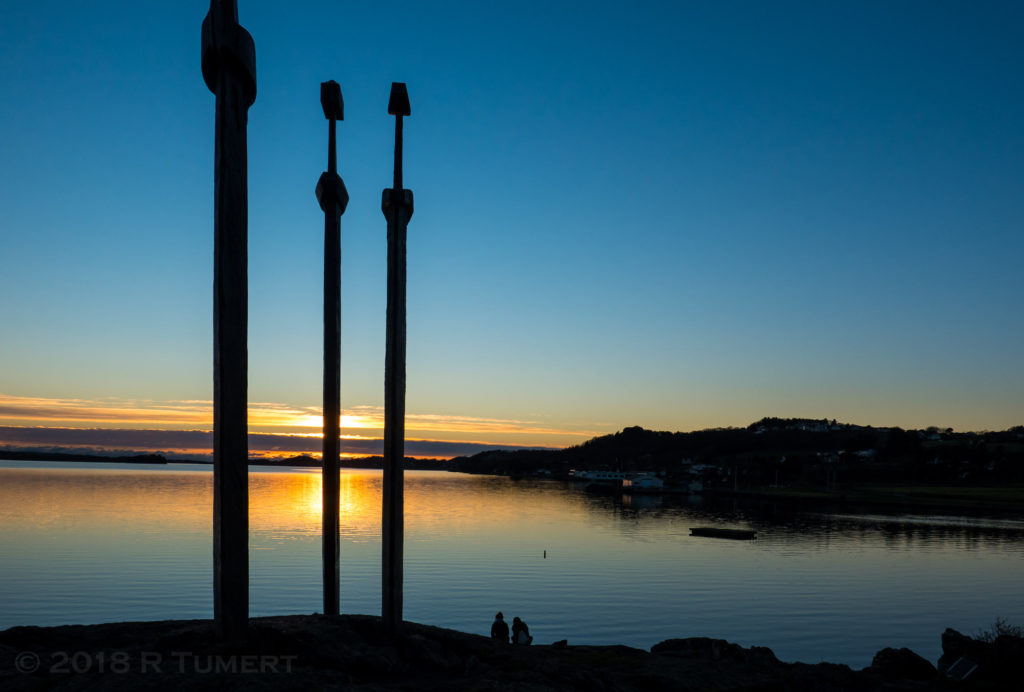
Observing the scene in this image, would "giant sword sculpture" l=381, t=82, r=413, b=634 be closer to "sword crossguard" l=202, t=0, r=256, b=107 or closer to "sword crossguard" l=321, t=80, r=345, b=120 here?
"sword crossguard" l=321, t=80, r=345, b=120

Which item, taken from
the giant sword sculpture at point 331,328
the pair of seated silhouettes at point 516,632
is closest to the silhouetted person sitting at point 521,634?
the pair of seated silhouettes at point 516,632

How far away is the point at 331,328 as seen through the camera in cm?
1518

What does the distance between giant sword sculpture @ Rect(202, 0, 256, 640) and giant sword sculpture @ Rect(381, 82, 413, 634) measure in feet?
12.5

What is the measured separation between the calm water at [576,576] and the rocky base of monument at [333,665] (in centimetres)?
1809

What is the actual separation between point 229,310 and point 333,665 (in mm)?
5156

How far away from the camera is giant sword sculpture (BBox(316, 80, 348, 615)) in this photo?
15.1 meters

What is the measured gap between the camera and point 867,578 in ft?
193

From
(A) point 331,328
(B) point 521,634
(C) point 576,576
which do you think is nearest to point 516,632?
(B) point 521,634

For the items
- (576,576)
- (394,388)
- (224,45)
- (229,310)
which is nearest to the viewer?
(229,310)

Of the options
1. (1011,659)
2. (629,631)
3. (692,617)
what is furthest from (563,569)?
(1011,659)

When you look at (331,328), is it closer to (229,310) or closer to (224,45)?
(229,310)

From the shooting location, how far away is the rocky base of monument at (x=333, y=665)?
28.6ft

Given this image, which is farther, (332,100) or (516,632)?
(516,632)

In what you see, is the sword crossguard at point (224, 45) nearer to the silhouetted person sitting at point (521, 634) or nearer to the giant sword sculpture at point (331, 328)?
the giant sword sculpture at point (331, 328)
